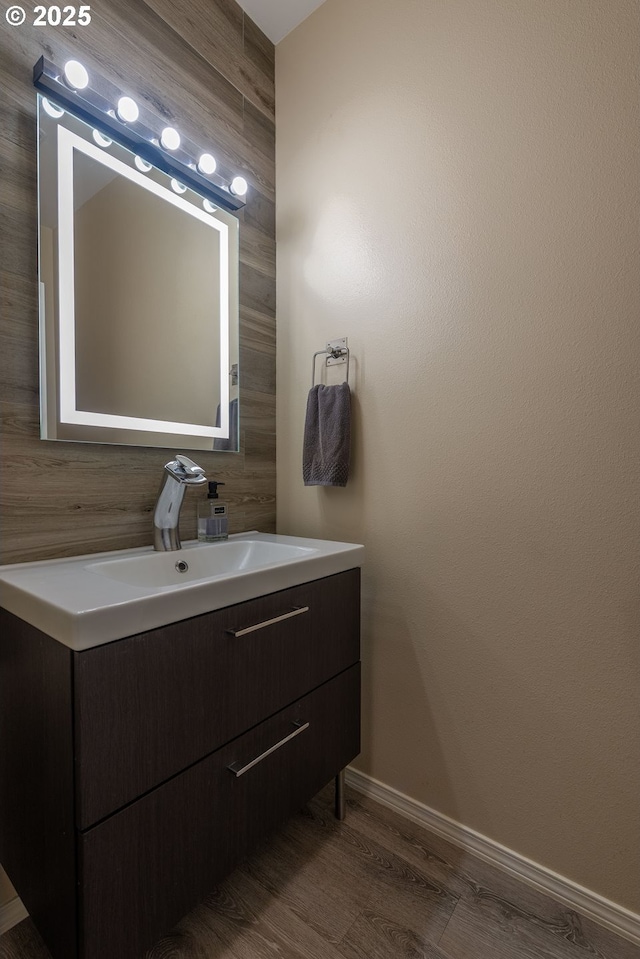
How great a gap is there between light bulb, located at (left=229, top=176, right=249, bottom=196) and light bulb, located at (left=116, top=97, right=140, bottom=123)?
34cm

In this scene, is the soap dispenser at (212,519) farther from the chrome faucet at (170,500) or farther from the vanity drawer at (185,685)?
the vanity drawer at (185,685)

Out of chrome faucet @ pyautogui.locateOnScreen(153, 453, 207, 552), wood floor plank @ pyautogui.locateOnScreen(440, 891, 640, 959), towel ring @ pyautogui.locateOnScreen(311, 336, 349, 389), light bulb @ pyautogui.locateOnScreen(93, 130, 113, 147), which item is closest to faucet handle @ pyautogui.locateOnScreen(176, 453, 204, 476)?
chrome faucet @ pyautogui.locateOnScreen(153, 453, 207, 552)

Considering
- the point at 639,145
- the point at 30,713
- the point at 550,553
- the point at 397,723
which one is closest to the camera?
the point at 30,713

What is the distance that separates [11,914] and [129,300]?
57.8 inches

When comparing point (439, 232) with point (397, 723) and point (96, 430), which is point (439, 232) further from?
point (397, 723)

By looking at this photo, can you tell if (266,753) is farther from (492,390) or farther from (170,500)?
(492,390)

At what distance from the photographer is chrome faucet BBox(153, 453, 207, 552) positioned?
3.94 feet

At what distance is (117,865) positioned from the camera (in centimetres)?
74

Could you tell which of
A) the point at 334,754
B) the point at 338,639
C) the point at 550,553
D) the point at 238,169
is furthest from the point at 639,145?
the point at 334,754

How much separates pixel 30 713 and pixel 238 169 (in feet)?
5.44

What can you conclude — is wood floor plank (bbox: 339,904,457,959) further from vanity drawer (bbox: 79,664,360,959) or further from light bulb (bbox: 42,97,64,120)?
light bulb (bbox: 42,97,64,120)

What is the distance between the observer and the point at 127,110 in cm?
119

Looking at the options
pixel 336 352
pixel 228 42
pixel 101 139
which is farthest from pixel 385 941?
pixel 228 42

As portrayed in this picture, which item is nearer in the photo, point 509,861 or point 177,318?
point 509,861
